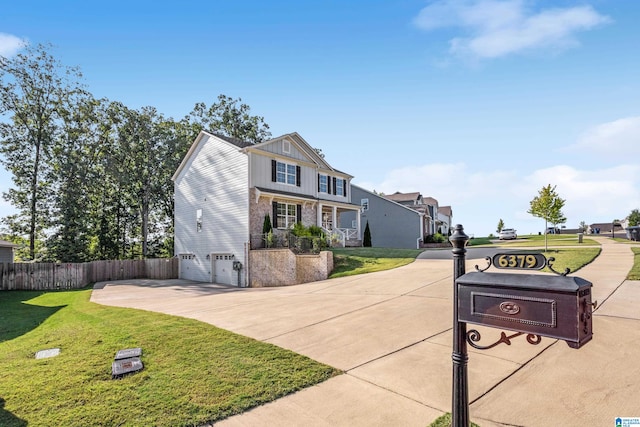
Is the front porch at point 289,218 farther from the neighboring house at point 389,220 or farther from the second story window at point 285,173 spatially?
the neighboring house at point 389,220

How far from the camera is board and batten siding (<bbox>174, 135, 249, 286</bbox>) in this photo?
60.1 feet

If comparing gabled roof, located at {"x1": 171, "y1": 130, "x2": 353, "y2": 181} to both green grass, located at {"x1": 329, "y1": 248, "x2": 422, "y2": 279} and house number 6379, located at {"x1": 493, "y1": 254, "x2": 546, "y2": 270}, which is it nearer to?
green grass, located at {"x1": 329, "y1": 248, "x2": 422, "y2": 279}

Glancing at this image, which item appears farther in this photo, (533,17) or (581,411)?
(533,17)

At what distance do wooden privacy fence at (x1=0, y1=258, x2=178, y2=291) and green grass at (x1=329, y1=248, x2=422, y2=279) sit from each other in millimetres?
12934


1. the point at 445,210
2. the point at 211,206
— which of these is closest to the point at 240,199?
the point at 211,206

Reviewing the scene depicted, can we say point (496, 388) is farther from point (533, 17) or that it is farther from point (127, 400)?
point (533, 17)

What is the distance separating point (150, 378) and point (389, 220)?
28196mm

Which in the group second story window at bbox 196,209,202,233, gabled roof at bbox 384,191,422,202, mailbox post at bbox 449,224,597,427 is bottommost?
mailbox post at bbox 449,224,597,427

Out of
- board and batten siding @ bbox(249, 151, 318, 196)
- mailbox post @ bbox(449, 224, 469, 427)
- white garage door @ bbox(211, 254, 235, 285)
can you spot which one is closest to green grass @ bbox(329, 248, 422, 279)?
board and batten siding @ bbox(249, 151, 318, 196)

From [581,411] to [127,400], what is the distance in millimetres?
4526

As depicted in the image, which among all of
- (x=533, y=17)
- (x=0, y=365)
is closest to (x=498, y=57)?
(x=533, y=17)

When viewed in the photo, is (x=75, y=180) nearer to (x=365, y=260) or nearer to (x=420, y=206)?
(x=365, y=260)

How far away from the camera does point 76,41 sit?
11742 mm

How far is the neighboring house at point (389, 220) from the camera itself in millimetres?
29906
